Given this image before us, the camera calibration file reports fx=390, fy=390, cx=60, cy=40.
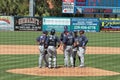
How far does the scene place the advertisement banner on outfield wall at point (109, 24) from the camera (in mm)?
51438

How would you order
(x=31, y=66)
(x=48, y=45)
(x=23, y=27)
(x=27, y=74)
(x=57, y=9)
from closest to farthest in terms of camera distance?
(x=27, y=74) < (x=48, y=45) < (x=31, y=66) < (x=23, y=27) < (x=57, y=9)

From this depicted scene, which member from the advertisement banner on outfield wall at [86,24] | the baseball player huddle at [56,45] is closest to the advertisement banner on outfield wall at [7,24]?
the advertisement banner on outfield wall at [86,24]

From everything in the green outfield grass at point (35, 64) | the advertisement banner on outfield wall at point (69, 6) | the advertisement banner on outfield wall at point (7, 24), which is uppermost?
the advertisement banner on outfield wall at point (69, 6)

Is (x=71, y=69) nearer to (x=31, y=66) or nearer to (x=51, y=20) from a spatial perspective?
(x=31, y=66)

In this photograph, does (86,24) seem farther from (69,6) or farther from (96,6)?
(69,6)

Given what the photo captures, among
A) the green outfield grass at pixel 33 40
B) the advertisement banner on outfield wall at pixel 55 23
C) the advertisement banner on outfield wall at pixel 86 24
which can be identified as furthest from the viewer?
the advertisement banner on outfield wall at pixel 86 24

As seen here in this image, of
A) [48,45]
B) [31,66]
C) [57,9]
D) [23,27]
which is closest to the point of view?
[48,45]

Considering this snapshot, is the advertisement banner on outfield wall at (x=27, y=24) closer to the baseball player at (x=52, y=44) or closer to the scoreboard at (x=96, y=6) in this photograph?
the scoreboard at (x=96, y=6)

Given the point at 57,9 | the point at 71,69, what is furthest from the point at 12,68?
the point at 57,9

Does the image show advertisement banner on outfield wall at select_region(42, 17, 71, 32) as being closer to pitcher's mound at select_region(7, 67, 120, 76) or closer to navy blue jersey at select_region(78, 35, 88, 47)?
navy blue jersey at select_region(78, 35, 88, 47)

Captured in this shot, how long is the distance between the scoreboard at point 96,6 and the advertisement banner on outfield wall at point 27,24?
5104 mm

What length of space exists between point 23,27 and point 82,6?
319 inches

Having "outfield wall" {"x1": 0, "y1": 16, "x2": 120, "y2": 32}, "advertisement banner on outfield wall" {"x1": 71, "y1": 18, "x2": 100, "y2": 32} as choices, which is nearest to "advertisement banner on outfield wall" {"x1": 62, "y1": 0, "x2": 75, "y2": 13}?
"outfield wall" {"x1": 0, "y1": 16, "x2": 120, "y2": 32}

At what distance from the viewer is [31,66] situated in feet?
61.5
